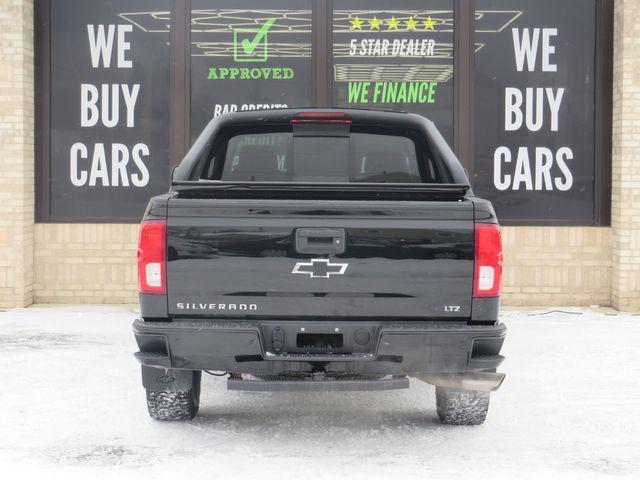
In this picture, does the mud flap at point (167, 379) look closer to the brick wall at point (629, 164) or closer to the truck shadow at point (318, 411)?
the truck shadow at point (318, 411)

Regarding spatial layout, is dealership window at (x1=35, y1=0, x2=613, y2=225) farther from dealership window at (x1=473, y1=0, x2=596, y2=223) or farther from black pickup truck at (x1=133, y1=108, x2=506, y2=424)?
black pickup truck at (x1=133, y1=108, x2=506, y2=424)

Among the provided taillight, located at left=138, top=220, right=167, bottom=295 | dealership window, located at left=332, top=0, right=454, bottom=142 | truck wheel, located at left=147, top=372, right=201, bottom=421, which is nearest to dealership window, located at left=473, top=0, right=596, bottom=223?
dealership window, located at left=332, top=0, right=454, bottom=142

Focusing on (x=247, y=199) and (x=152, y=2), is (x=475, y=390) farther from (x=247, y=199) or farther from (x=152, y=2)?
(x=152, y=2)

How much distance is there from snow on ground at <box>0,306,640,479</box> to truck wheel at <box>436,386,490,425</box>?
2.8 inches

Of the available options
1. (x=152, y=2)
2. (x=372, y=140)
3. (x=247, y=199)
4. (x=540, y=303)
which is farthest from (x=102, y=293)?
(x=247, y=199)

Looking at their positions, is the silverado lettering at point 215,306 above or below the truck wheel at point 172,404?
above

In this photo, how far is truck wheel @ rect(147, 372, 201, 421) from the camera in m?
6.41

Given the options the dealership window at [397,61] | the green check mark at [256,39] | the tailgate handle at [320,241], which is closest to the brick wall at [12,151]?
the green check mark at [256,39]

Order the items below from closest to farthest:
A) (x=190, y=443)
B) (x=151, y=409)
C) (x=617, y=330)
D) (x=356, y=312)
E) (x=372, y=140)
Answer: (x=356, y=312) → (x=190, y=443) → (x=151, y=409) → (x=372, y=140) → (x=617, y=330)

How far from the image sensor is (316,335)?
5676 mm

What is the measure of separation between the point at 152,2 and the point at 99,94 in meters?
1.18

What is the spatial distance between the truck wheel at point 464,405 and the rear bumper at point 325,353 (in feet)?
2.41

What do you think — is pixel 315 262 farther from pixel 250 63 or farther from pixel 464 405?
pixel 250 63

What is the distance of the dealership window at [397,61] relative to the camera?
12.1 metres
